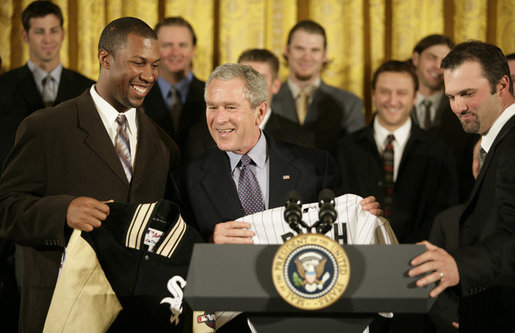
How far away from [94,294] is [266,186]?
0.84 metres

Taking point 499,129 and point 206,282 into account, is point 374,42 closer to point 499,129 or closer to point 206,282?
point 499,129

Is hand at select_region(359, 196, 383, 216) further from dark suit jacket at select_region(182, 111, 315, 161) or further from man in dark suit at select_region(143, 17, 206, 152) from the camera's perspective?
man in dark suit at select_region(143, 17, 206, 152)

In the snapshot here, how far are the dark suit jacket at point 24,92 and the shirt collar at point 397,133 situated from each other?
1755 millimetres

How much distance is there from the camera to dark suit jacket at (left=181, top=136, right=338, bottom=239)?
9.40 feet

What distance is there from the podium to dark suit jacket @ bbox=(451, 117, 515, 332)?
0.30 metres

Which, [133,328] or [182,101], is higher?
[182,101]

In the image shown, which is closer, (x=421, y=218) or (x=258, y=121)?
(x=258, y=121)

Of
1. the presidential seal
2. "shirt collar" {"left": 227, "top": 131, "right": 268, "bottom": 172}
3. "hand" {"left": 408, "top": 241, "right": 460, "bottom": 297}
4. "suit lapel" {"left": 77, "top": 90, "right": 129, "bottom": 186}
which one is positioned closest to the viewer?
the presidential seal

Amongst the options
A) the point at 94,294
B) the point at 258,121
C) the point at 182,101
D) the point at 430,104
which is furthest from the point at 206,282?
the point at 430,104

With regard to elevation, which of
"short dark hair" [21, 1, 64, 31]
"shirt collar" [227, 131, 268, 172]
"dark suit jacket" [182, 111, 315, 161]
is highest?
"short dark hair" [21, 1, 64, 31]

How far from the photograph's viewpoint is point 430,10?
510cm

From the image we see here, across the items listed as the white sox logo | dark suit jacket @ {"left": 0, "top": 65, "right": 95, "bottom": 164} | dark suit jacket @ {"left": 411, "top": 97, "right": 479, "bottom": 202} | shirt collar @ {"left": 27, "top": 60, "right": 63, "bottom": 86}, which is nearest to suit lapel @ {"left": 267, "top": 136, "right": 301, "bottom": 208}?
the white sox logo

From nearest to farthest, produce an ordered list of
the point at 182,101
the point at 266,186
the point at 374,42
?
the point at 266,186
the point at 182,101
the point at 374,42

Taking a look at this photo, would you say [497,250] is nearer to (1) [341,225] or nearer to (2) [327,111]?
(1) [341,225]
